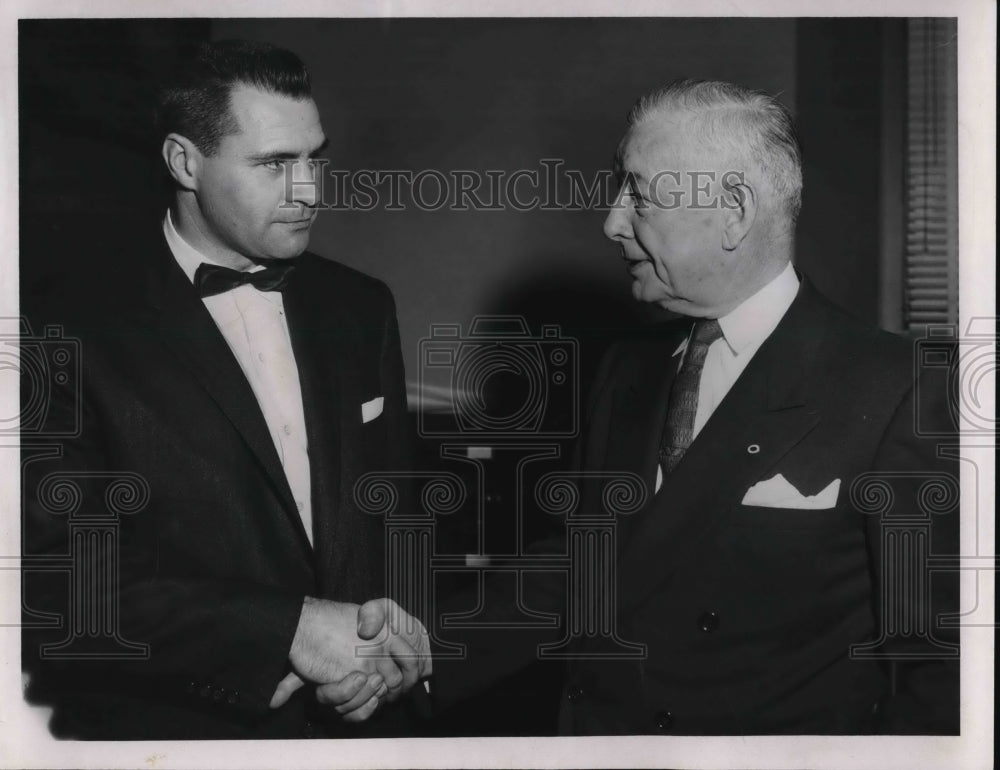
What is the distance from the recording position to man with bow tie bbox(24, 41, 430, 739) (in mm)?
2443

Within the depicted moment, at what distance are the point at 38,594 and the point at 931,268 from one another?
227cm

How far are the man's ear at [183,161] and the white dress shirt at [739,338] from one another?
1.24 m

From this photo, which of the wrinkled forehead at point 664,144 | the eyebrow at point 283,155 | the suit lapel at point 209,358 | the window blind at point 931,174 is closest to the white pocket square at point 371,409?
the suit lapel at point 209,358

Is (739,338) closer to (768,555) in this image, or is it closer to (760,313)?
(760,313)

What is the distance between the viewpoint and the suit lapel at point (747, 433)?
2400mm

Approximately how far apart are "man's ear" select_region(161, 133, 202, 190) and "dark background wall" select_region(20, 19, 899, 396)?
191 millimetres

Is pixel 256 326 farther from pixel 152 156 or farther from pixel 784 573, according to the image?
pixel 784 573

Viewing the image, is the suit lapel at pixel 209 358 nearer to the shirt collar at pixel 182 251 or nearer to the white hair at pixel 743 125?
the shirt collar at pixel 182 251

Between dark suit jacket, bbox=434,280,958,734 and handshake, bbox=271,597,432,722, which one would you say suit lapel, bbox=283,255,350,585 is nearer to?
handshake, bbox=271,597,432,722

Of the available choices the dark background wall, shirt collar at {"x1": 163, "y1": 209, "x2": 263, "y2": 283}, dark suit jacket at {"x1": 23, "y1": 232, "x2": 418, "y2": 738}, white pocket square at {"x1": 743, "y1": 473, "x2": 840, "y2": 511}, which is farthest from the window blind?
shirt collar at {"x1": 163, "y1": 209, "x2": 263, "y2": 283}

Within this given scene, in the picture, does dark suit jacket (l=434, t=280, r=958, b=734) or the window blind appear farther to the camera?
the window blind

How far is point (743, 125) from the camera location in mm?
2432

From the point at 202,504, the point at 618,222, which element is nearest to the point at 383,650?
the point at 202,504

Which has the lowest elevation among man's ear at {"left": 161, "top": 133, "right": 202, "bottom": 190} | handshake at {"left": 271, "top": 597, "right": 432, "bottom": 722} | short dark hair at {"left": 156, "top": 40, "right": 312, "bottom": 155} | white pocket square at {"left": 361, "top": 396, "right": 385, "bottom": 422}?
handshake at {"left": 271, "top": 597, "right": 432, "bottom": 722}
